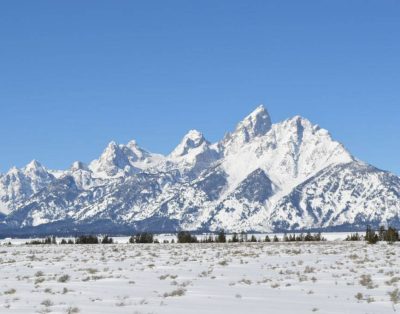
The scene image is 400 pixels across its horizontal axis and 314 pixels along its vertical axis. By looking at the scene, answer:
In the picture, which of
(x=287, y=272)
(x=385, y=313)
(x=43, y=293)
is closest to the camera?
(x=385, y=313)

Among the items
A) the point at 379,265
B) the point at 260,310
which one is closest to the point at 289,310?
the point at 260,310

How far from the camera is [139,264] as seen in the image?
4222 centimetres

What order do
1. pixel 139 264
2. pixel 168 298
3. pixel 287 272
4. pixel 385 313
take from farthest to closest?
pixel 139 264 < pixel 287 272 < pixel 168 298 < pixel 385 313

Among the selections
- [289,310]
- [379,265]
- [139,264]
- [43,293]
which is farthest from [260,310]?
[139,264]

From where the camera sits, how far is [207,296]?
2364 centimetres

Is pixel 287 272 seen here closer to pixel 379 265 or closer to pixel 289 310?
pixel 379 265

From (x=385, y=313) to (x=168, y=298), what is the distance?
7527mm

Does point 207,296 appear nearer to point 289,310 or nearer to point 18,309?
point 289,310

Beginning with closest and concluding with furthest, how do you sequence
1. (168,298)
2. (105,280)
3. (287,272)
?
(168,298) → (105,280) → (287,272)

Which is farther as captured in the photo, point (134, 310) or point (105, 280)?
point (105, 280)

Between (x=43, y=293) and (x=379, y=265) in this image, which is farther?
(x=379, y=265)

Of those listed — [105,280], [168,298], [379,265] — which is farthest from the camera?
[379,265]

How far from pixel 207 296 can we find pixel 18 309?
263 inches

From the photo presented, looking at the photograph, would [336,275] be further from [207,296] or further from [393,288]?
[207,296]
